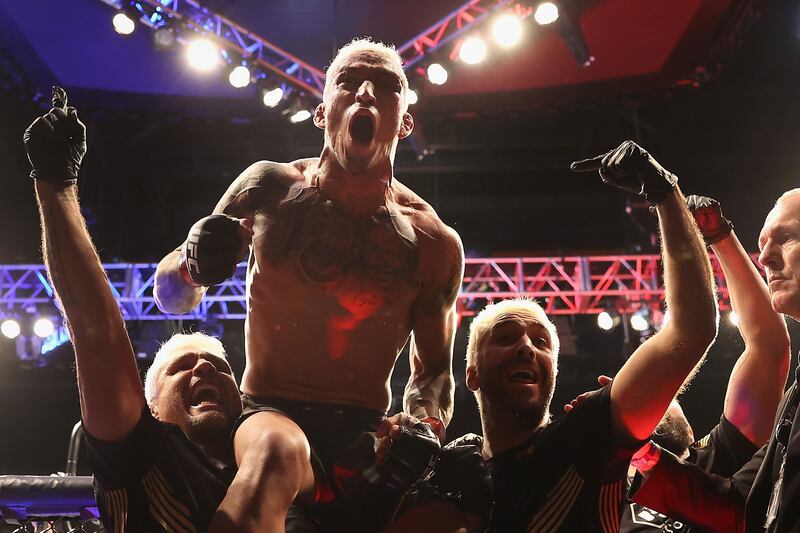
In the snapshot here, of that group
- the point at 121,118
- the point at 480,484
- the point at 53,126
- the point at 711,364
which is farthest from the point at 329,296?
the point at 711,364

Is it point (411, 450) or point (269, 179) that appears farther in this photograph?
point (269, 179)

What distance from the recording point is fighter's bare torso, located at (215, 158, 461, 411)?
82.9 inches

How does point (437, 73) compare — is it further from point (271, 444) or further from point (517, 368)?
point (271, 444)

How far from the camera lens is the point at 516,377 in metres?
2.28

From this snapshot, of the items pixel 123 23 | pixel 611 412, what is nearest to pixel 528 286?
pixel 123 23

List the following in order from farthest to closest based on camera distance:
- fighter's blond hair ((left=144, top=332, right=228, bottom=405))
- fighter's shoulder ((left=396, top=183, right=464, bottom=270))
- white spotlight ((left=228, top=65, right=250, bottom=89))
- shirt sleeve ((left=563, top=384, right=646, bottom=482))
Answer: white spotlight ((left=228, top=65, right=250, bottom=89)), fighter's blond hair ((left=144, top=332, right=228, bottom=405)), fighter's shoulder ((left=396, top=183, right=464, bottom=270)), shirt sleeve ((left=563, top=384, right=646, bottom=482))

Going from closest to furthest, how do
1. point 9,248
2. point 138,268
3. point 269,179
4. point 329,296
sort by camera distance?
point 329,296
point 269,179
point 138,268
point 9,248

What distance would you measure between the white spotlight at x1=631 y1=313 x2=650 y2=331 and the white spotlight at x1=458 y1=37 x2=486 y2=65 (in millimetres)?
2933

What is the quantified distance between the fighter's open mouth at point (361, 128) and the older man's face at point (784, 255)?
1.32m

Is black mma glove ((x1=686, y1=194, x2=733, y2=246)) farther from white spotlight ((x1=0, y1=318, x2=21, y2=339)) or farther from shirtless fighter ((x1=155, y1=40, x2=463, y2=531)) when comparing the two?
white spotlight ((x1=0, y1=318, x2=21, y2=339))

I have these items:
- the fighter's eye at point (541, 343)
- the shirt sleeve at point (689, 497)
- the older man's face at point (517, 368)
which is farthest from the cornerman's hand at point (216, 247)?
the shirt sleeve at point (689, 497)

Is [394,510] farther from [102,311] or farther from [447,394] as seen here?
[102,311]

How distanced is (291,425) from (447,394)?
62 centimetres

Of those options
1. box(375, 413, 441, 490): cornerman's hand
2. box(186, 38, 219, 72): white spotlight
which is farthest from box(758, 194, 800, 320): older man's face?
box(186, 38, 219, 72): white spotlight
